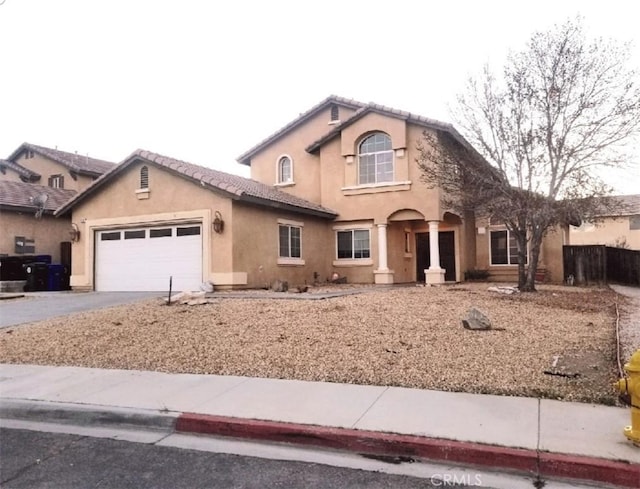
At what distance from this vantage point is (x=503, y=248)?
79.8 ft

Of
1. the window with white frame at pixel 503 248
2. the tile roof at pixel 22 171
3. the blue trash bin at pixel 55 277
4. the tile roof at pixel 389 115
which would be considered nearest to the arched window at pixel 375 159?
the tile roof at pixel 389 115

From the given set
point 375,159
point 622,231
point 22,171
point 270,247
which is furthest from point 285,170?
point 622,231

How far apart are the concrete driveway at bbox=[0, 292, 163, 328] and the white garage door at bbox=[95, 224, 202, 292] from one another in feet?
2.92

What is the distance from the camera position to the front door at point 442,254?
2316cm

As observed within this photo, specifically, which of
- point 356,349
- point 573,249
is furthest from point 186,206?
point 573,249

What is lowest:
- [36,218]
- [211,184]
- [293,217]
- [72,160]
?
[293,217]

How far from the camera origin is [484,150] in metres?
15.5

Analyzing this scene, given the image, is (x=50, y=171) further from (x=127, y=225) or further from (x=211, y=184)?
(x=211, y=184)

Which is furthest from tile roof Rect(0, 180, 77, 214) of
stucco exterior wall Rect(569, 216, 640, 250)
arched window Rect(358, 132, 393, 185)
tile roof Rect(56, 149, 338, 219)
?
stucco exterior wall Rect(569, 216, 640, 250)

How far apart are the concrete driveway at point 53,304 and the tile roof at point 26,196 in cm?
629

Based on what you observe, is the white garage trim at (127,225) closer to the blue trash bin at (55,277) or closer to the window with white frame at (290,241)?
the blue trash bin at (55,277)

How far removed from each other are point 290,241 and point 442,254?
25.7 ft

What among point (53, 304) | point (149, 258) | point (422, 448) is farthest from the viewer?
point (149, 258)

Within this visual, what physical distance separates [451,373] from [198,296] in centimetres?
824
